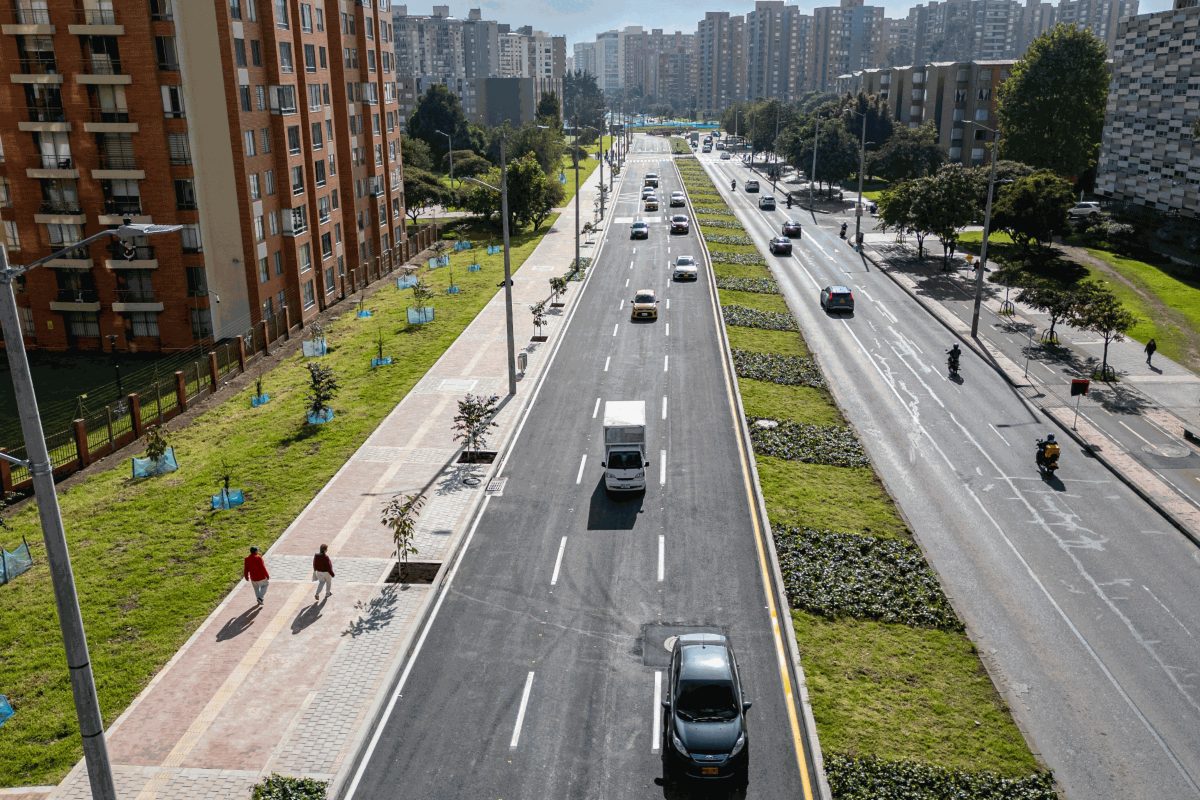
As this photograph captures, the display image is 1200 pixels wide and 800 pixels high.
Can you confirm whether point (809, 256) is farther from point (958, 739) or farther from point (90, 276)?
point (958, 739)

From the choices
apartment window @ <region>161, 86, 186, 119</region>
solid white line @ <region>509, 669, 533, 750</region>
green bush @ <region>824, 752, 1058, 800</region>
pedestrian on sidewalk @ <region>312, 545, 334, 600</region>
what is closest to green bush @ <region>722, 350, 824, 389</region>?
pedestrian on sidewalk @ <region>312, 545, 334, 600</region>

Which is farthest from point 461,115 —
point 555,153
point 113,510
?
point 113,510

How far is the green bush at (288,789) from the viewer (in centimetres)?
1677

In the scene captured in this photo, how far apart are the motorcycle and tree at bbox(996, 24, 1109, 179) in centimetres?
7300

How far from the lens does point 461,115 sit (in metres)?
149

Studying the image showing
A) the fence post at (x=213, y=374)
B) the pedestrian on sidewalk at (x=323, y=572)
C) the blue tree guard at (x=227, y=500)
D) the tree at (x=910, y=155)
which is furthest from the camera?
the tree at (x=910, y=155)

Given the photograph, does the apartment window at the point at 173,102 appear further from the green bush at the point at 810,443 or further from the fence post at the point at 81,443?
the green bush at the point at 810,443

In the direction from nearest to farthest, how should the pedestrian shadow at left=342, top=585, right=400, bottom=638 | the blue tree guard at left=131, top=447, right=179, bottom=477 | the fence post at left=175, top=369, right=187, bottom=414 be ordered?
the pedestrian shadow at left=342, top=585, right=400, bottom=638, the blue tree guard at left=131, top=447, right=179, bottom=477, the fence post at left=175, top=369, right=187, bottom=414

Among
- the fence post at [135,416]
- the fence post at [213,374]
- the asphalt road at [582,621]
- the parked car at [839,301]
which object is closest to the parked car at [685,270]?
the parked car at [839,301]

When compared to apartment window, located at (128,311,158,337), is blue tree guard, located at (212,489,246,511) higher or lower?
lower

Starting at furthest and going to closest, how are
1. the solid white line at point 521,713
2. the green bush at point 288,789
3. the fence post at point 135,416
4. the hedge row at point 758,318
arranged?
1. the hedge row at point 758,318
2. the fence post at point 135,416
3. the solid white line at point 521,713
4. the green bush at point 288,789

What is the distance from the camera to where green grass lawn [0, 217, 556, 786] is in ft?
65.6

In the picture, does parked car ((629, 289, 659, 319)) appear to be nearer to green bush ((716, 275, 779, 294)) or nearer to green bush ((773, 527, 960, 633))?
green bush ((716, 275, 779, 294))

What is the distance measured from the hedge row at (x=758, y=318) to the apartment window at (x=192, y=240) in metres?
30.2
